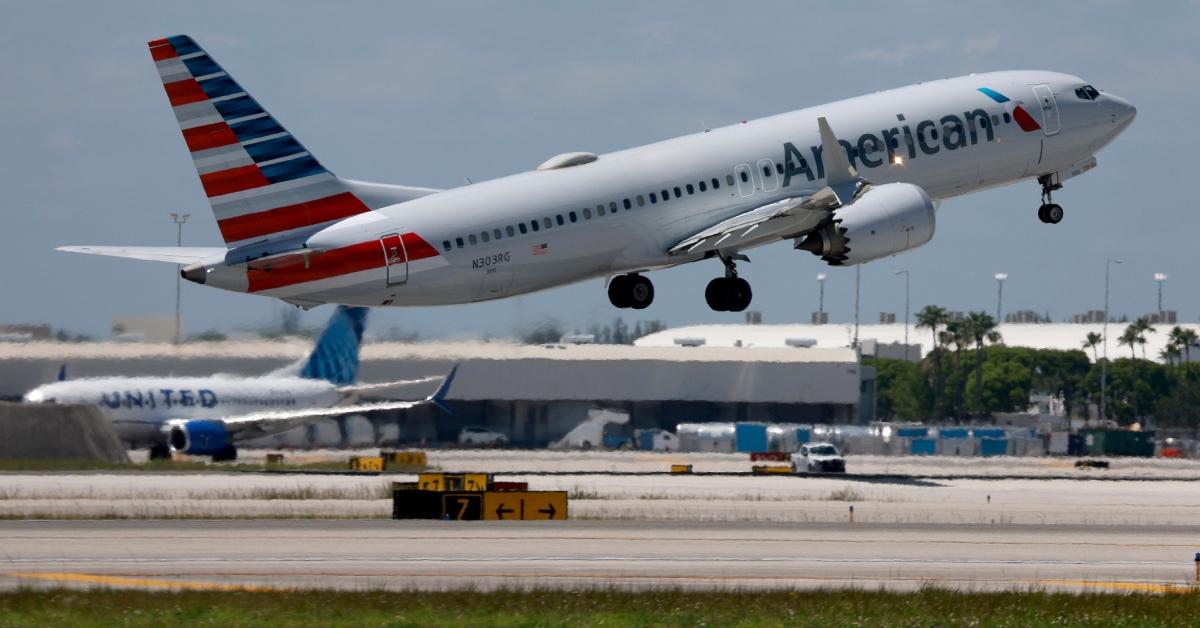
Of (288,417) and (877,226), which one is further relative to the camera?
(288,417)

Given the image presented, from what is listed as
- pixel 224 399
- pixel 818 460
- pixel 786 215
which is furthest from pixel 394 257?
pixel 818 460

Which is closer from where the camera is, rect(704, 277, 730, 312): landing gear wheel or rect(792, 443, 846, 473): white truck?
rect(704, 277, 730, 312): landing gear wheel

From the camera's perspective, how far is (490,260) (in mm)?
55938

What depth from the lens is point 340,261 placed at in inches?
2116

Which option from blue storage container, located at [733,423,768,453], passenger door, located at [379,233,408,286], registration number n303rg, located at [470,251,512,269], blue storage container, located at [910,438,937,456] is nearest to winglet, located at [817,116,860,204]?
registration number n303rg, located at [470,251,512,269]

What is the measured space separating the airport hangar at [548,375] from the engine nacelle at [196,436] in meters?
3.60

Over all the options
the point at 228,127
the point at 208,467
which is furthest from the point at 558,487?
the point at 228,127

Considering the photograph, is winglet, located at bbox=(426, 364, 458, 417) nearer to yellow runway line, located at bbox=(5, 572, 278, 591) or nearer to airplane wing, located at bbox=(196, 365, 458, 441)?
airplane wing, located at bbox=(196, 365, 458, 441)

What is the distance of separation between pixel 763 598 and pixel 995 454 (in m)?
95.7

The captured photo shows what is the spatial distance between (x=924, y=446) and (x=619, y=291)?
245 feet

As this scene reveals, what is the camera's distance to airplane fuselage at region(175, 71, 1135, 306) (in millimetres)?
54469

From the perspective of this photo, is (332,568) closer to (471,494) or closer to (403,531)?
(403,531)

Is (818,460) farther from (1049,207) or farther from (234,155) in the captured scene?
(234,155)

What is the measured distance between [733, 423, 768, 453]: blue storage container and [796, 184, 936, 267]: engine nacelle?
2565 inches
